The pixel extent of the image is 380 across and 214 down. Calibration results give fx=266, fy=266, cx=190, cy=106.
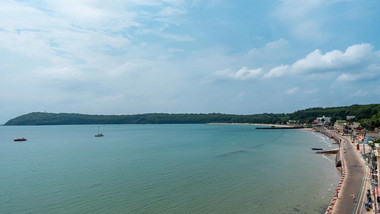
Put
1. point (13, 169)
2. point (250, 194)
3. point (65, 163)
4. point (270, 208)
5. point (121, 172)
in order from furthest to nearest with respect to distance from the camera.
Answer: point (65, 163) < point (13, 169) < point (121, 172) < point (250, 194) < point (270, 208)

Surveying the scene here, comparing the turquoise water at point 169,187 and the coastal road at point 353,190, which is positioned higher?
the coastal road at point 353,190

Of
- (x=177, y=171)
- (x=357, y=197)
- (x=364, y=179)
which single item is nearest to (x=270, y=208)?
(x=357, y=197)

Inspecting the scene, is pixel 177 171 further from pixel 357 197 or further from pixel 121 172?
pixel 357 197

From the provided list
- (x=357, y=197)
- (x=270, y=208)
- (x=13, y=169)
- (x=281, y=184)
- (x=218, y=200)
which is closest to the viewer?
(x=357, y=197)

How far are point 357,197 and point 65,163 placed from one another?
4277cm

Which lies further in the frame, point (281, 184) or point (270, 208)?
point (281, 184)

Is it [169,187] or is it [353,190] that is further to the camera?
[169,187]

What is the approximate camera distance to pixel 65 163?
4591cm

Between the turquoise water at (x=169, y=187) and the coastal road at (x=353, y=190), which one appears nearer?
the coastal road at (x=353, y=190)

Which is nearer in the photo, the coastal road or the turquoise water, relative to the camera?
the coastal road

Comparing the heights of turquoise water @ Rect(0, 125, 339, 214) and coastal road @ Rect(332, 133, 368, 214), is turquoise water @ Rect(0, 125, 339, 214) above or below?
below

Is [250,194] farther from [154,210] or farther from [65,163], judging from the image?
[65,163]

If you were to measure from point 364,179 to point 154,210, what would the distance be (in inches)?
826

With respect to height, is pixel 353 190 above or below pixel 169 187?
Result: above
